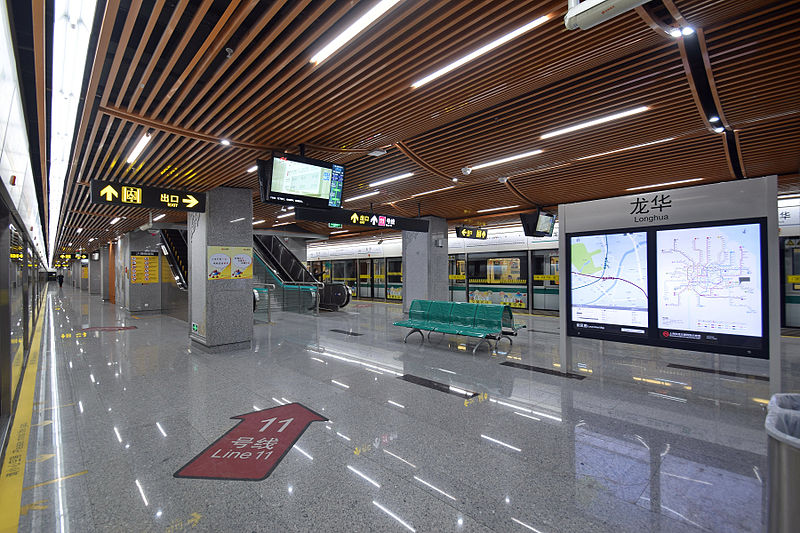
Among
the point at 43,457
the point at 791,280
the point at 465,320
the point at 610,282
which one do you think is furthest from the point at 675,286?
the point at 43,457

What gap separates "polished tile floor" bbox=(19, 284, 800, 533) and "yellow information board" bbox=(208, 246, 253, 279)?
1.80 meters

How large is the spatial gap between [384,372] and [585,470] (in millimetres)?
3270

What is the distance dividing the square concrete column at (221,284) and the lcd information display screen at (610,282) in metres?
6.13

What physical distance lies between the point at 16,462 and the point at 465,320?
6497 mm

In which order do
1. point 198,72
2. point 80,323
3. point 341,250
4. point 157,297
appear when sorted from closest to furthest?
point 198,72 → point 80,323 → point 157,297 → point 341,250

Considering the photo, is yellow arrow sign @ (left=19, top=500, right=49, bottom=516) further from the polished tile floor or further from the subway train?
the subway train

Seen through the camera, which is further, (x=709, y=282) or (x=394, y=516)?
(x=709, y=282)

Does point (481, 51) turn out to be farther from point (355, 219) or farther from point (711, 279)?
point (355, 219)

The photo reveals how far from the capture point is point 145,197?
21.2 ft

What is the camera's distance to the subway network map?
440 centimetres

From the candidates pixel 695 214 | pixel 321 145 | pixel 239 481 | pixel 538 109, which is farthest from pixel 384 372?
pixel 695 214

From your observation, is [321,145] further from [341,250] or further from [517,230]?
[341,250]

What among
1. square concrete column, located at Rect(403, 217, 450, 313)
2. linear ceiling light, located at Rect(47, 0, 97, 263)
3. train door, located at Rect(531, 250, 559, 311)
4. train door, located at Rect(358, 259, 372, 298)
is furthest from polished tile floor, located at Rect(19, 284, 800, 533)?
train door, located at Rect(358, 259, 372, 298)

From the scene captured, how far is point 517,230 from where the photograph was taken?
44.7 feet
